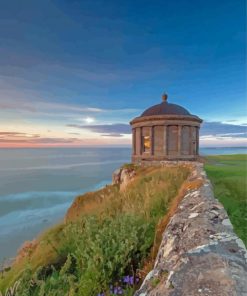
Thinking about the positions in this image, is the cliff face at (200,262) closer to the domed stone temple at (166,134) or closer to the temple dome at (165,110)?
the domed stone temple at (166,134)

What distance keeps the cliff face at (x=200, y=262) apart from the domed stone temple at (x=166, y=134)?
16.7 m

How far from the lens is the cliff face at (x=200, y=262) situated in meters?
1.51

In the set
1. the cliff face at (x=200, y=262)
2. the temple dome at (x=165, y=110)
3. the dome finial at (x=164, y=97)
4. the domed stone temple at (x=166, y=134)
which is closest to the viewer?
the cliff face at (x=200, y=262)

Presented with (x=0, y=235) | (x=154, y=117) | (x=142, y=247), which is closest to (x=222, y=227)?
(x=142, y=247)

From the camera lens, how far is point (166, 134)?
19359 mm

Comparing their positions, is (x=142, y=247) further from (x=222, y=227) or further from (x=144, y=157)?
(x=144, y=157)

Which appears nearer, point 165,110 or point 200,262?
point 200,262

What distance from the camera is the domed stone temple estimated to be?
63.3ft

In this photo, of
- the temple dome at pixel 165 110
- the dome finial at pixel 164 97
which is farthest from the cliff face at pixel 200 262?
the dome finial at pixel 164 97

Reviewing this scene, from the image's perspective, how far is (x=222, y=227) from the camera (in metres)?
2.65

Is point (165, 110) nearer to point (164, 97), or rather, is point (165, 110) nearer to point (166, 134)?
point (166, 134)

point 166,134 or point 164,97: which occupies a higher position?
point 164,97

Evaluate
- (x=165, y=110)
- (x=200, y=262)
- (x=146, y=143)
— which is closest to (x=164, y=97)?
(x=165, y=110)

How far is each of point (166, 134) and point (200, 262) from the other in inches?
705
